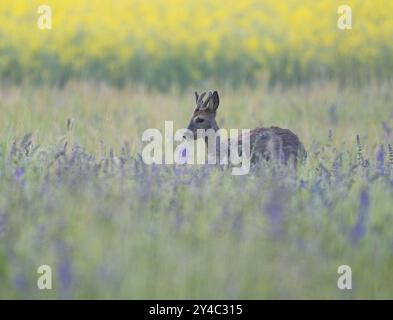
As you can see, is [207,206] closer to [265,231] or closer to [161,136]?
[265,231]

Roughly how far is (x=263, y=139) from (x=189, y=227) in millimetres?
2825

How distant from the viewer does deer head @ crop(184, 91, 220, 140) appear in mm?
8734

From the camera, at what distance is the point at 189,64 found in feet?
50.6

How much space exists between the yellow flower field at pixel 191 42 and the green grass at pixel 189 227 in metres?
6.91

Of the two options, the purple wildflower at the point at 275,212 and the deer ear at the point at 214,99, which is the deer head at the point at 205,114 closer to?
the deer ear at the point at 214,99

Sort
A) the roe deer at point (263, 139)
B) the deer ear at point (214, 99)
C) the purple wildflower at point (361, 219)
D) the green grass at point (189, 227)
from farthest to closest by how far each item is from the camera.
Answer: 1. the deer ear at point (214, 99)
2. the roe deer at point (263, 139)
3. the purple wildflower at point (361, 219)
4. the green grass at point (189, 227)

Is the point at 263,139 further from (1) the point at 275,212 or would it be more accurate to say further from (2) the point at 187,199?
(1) the point at 275,212

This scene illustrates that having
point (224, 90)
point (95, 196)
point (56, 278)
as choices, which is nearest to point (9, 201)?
point (95, 196)

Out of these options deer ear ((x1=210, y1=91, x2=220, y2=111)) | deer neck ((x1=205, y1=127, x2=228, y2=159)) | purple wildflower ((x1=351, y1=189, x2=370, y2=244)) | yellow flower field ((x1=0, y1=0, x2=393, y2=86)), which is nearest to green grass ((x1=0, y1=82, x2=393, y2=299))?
purple wildflower ((x1=351, y1=189, x2=370, y2=244))

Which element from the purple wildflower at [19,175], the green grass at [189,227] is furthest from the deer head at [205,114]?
the purple wildflower at [19,175]

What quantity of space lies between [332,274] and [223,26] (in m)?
12.7

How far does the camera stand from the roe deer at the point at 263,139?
7.77m

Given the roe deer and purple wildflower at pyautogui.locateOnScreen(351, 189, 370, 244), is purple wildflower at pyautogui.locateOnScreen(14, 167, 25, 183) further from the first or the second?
purple wildflower at pyautogui.locateOnScreen(351, 189, 370, 244)

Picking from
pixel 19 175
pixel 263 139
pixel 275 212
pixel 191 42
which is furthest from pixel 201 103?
pixel 191 42
